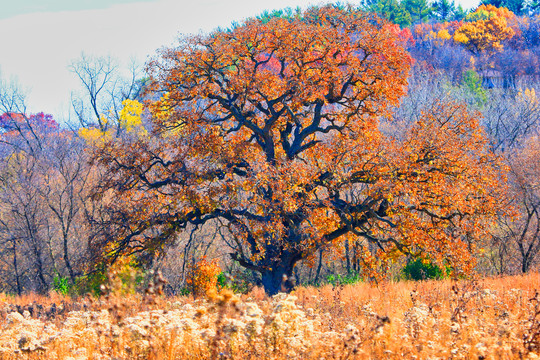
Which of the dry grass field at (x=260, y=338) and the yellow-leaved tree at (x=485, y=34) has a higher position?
the yellow-leaved tree at (x=485, y=34)

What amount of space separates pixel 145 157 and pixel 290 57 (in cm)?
545

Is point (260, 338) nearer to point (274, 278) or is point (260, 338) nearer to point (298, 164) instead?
point (298, 164)

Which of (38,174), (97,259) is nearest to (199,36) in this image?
(97,259)

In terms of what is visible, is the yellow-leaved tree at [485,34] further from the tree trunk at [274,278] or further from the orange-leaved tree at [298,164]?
the tree trunk at [274,278]

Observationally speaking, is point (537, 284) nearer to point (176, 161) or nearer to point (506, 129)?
→ point (176, 161)

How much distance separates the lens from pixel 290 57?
15.6 m

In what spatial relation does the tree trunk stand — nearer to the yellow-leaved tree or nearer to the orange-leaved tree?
the orange-leaved tree

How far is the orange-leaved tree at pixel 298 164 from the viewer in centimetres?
1442

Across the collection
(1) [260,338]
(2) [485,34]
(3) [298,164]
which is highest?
(2) [485,34]

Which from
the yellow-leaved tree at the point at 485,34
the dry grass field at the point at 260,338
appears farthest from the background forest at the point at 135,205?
the yellow-leaved tree at the point at 485,34

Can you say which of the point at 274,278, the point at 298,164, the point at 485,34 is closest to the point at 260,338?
the point at 298,164

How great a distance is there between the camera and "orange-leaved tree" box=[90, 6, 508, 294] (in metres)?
14.4

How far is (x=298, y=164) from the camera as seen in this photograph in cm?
1454

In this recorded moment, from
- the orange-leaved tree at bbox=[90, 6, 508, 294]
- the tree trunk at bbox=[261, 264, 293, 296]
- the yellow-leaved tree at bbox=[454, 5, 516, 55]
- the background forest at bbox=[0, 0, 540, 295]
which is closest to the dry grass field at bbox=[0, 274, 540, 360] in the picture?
the background forest at bbox=[0, 0, 540, 295]
